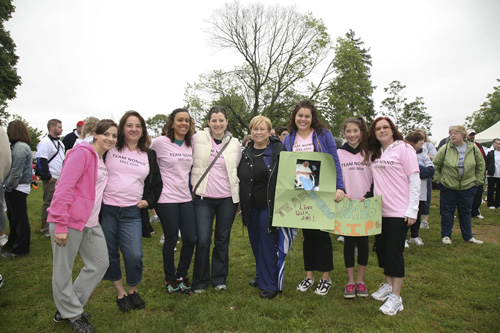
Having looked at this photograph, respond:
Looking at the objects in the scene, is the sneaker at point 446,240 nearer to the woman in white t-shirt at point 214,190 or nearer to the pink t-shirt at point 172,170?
the woman in white t-shirt at point 214,190

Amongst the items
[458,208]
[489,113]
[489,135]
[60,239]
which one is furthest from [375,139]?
[489,113]

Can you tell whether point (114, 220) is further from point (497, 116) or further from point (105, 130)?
point (497, 116)

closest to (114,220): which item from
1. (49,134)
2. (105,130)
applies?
(105,130)

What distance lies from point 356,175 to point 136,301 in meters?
3.07

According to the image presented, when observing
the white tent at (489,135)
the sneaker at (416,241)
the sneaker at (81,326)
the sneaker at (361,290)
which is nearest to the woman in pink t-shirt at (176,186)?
the sneaker at (81,326)

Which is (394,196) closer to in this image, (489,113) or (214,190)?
(214,190)

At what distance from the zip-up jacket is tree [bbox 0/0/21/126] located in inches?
1280

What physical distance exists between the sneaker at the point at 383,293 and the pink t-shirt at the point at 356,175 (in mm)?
1192

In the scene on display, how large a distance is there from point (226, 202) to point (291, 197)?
861mm

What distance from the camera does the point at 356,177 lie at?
382 centimetres

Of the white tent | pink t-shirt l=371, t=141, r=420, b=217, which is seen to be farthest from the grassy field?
the white tent

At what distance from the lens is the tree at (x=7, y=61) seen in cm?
2719

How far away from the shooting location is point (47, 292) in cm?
406

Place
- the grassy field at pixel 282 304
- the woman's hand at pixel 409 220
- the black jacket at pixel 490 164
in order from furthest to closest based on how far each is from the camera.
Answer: the black jacket at pixel 490 164 → the woman's hand at pixel 409 220 → the grassy field at pixel 282 304
